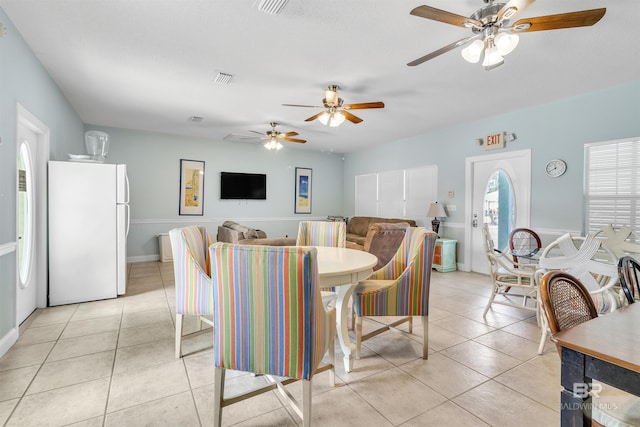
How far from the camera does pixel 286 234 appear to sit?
791cm

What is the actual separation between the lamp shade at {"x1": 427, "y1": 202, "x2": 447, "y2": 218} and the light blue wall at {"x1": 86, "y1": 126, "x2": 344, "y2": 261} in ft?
10.8

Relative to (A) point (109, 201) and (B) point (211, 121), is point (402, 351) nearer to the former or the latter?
(A) point (109, 201)

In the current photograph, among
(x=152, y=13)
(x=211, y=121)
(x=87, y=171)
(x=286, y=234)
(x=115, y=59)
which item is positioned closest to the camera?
(x=152, y=13)

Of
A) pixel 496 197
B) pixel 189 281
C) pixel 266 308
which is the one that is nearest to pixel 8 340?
pixel 189 281

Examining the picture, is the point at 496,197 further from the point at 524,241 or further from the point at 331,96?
the point at 331,96

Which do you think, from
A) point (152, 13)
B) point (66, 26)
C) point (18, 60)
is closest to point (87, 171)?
point (18, 60)

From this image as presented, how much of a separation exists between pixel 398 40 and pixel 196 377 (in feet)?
10.2

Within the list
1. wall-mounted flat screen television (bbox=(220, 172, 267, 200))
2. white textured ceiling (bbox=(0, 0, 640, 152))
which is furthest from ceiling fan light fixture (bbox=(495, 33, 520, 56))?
wall-mounted flat screen television (bbox=(220, 172, 267, 200))

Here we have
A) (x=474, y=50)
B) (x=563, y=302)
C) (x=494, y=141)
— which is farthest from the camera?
(x=494, y=141)

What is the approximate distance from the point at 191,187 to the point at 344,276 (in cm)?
571

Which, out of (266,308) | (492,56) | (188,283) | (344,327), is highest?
(492,56)

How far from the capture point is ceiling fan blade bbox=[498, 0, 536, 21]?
1.77 m

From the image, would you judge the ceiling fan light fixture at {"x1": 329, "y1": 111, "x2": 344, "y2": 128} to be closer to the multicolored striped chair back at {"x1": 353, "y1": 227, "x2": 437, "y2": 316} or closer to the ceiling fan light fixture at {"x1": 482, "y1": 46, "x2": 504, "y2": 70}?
the ceiling fan light fixture at {"x1": 482, "y1": 46, "x2": 504, "y2": 70}

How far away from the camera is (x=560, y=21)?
6.39 ft
